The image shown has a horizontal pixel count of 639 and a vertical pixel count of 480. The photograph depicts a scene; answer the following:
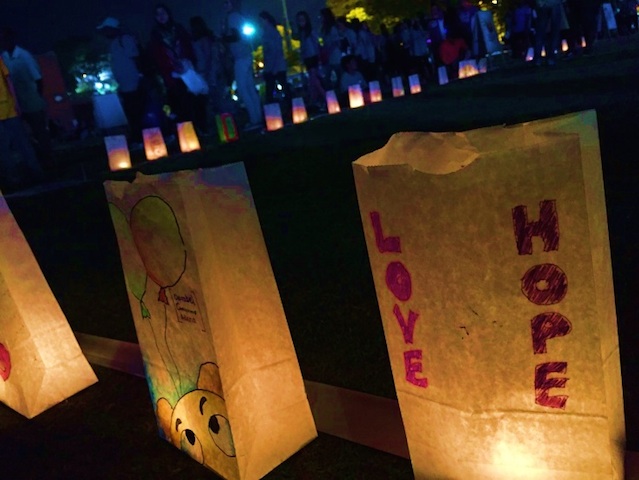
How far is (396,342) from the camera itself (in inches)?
61.1

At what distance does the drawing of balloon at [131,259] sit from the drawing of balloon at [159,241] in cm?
4

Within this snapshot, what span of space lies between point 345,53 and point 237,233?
1651 centimetres

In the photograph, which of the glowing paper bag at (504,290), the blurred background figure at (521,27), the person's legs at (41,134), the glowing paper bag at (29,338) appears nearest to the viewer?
the glowing paper bag at (504,290)

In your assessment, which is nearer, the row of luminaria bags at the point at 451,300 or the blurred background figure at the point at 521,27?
the row of luminaria bags at the point at 451,300

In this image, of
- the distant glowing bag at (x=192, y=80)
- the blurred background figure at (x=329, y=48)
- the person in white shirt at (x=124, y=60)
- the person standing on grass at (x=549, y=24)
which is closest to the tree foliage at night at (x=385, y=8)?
the blurred background figure at (x=329, y=48)

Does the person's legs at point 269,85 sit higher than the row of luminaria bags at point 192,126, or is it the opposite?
the person's legs at point 269,85

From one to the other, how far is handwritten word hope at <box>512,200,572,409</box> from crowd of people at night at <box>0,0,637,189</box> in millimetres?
9042

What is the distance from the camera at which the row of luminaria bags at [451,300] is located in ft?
4.18

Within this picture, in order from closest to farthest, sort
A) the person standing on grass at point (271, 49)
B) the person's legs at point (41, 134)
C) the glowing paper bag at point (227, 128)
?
the person's legs at point (41, 134) < the glowing paper bag at point (227, 128) < the person standing on grass at point (271, 49)

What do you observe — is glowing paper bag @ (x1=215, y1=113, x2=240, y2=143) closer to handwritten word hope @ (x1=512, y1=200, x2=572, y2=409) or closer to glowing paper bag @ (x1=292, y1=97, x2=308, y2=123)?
glowing paper bag @ (x1=292, y1=97, x2=308, y2=123)

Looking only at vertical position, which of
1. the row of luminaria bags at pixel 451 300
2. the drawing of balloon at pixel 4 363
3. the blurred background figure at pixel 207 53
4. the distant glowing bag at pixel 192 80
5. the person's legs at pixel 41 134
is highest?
the blurred background figure at pixel 207 53

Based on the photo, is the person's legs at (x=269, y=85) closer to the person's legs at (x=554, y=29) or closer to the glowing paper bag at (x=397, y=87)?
the glowing paper bag at (x=397, y=87)

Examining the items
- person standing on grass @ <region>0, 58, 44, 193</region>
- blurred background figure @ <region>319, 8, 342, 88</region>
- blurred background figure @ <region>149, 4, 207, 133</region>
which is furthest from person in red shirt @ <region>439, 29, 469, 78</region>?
person standing on grass @ <region>0, 58, 44, 193</region>

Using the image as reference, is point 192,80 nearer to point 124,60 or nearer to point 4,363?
point 124,60
